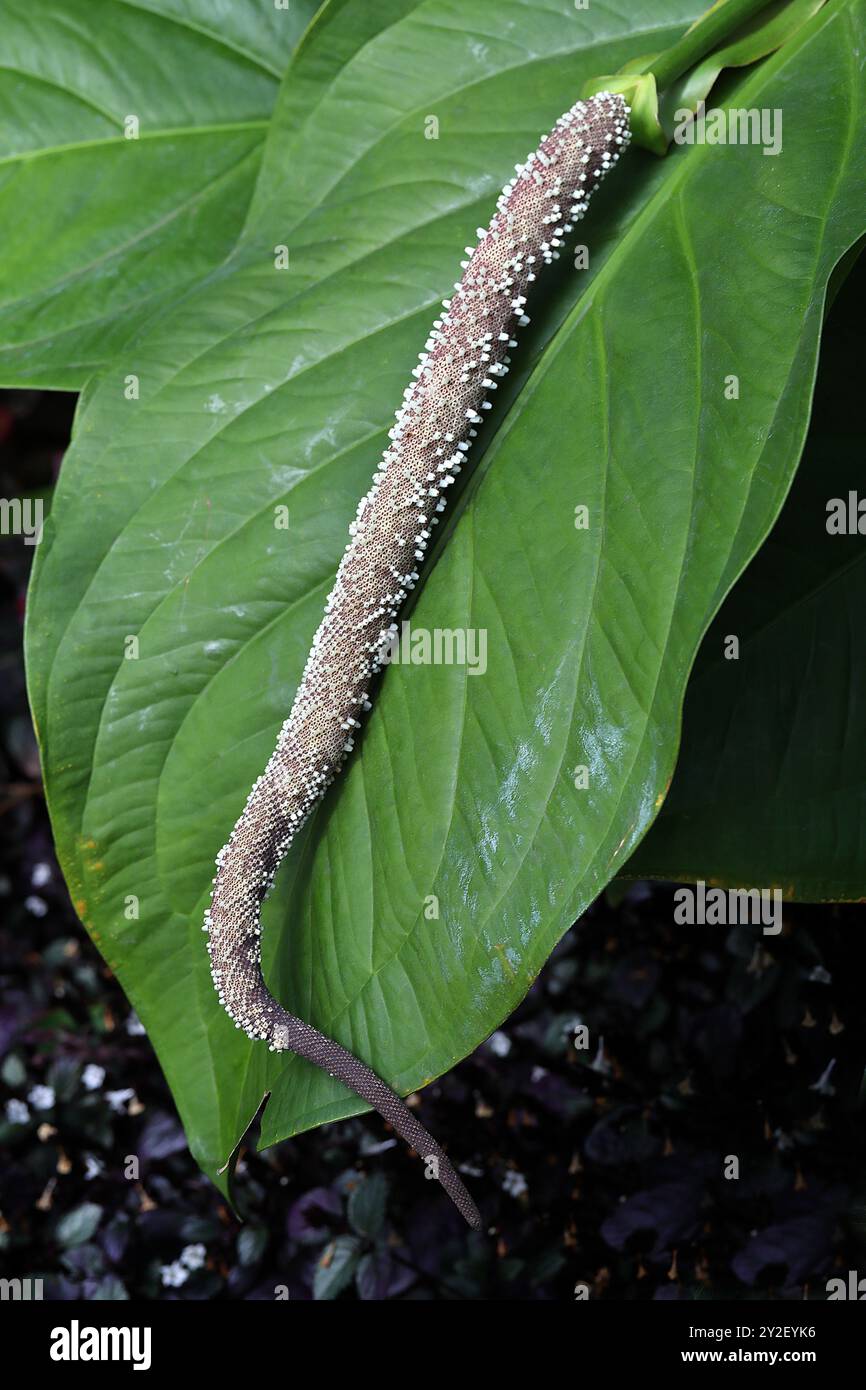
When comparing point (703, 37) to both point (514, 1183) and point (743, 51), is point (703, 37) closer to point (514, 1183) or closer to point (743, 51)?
point (743, 51)

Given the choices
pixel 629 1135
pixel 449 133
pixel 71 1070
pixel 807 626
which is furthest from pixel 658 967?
pixel 449 133

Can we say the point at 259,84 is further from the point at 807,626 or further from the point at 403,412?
the point at 807,626

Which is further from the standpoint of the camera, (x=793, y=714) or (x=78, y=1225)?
(x=78, y=1225)

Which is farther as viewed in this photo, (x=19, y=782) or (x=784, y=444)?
(x=19, y=782)

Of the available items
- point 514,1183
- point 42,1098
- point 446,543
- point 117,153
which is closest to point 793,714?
point 446,543

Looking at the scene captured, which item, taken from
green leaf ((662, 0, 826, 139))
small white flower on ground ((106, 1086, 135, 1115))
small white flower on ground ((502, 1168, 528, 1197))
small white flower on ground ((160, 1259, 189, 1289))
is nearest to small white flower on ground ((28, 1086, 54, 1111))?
small white flower on ground ((106, 1086, 135, 1115))

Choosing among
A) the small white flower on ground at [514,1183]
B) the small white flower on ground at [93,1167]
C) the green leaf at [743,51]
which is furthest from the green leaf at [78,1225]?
the green leaf at [743,51]

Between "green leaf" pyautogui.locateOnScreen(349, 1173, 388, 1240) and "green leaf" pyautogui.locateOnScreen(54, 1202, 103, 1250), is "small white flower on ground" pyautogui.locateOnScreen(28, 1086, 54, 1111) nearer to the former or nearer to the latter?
"green leaf" pyautogui.locateOnScreen(54, 1202, 103, 1250)
